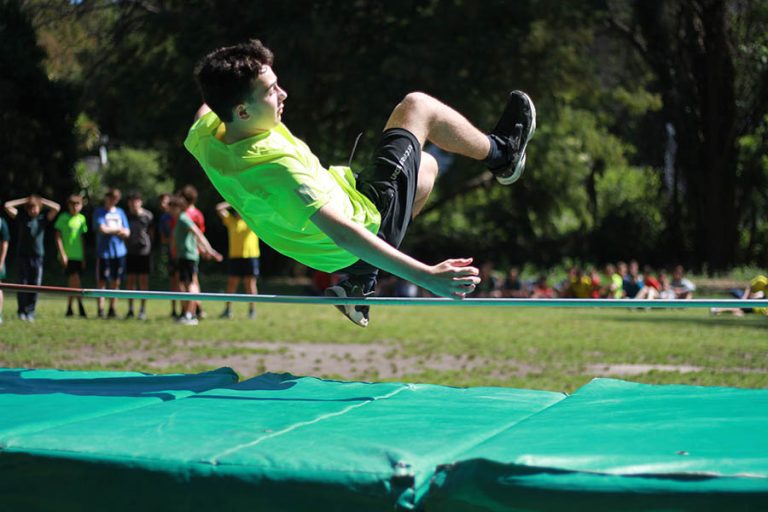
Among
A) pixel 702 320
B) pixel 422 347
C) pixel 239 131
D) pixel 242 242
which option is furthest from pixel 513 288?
pixel 239 131

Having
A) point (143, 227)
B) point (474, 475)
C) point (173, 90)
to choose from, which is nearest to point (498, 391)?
point (474, 475)

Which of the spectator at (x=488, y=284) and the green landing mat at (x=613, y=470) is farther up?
the spectator at (x=488, y=284)

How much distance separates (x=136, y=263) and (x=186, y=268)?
1168 millimetres

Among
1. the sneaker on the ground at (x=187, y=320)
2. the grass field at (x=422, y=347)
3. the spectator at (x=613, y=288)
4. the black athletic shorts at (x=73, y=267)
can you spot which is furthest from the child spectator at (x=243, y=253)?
the spectator at (x=613, y=288)

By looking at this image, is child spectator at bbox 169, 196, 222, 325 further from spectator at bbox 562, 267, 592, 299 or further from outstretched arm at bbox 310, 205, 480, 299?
outstretched arm at bbox 310, 205, 480, 299

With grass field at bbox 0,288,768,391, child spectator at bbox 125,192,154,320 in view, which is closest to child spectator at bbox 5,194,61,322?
grass field at bbox 0,288,768,391

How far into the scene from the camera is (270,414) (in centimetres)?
316

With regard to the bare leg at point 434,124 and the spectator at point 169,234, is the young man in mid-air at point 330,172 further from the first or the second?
the spectator at point 169,234

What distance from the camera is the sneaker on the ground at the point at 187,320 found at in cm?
1170

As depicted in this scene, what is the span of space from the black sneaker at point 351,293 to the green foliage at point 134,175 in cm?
2834

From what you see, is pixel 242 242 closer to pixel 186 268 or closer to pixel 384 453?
pixel 186 268

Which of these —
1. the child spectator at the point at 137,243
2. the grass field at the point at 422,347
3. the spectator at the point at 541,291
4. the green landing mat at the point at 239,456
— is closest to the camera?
the green landing mat at the point at 239,456

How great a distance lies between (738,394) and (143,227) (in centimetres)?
984

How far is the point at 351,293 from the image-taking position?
4.11 m
